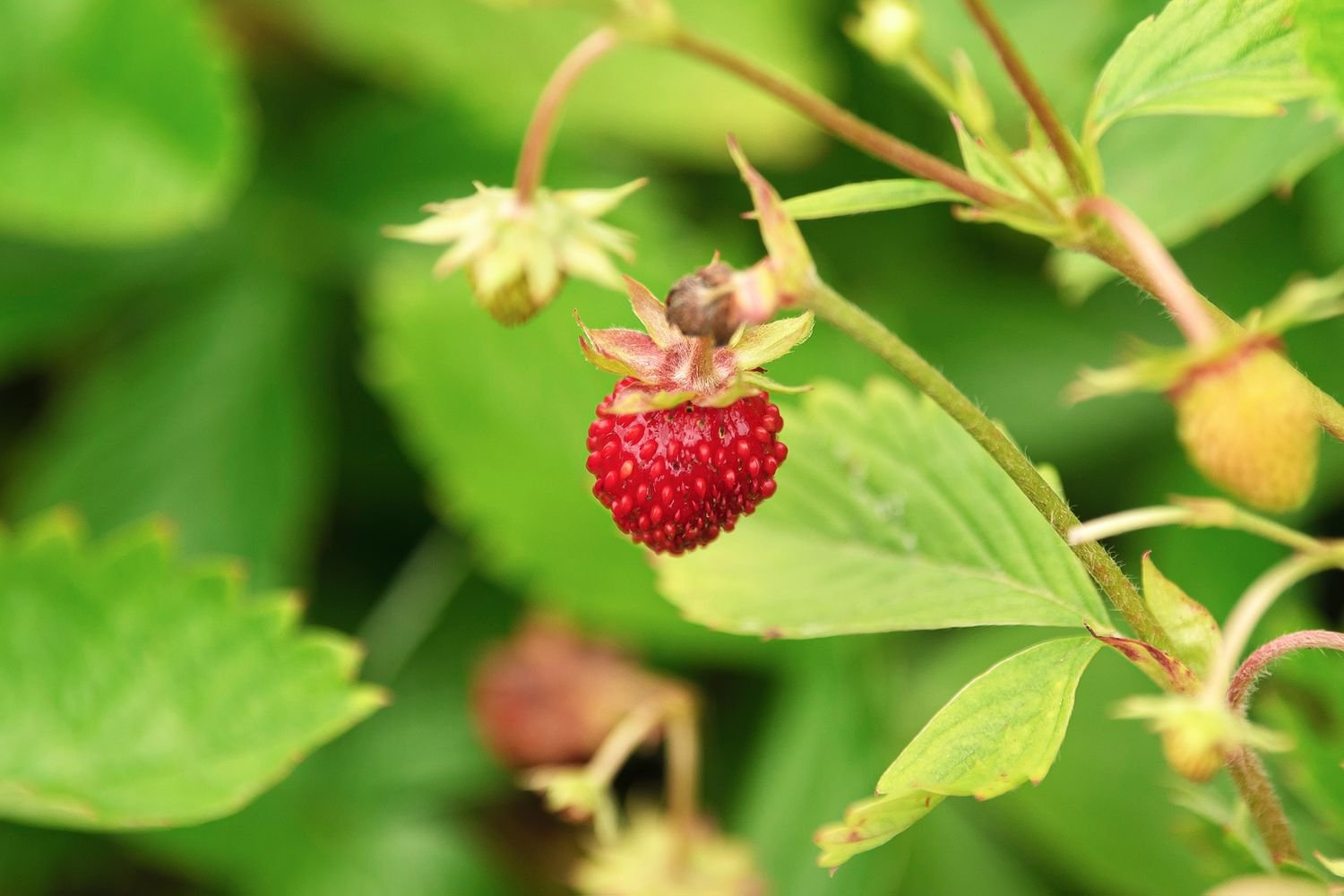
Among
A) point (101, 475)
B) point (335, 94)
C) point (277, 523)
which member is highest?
point (335, 94)

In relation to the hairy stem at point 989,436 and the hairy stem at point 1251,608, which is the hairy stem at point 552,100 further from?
the hairy stem at point 1251,608

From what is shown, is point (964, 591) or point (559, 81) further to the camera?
point (964, 591)

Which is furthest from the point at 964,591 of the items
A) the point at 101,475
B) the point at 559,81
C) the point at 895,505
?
the point at 101,475

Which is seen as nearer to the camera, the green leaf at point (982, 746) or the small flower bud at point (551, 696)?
the green leaf at point (982, 746)

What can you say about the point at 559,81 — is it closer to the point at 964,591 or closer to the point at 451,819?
the point at 964,591

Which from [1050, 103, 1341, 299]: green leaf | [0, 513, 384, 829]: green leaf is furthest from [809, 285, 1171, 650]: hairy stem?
[0, 513, 384, 829]: green leaf

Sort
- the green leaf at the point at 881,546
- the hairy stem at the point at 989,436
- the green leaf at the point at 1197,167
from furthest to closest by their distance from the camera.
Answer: the green leaf at the point at 1197,167 → the green leaf at the point at 881,546 → the hairy stem at the point at 989,436

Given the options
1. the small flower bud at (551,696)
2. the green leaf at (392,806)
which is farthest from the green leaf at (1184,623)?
the green leaf at (392,806)
